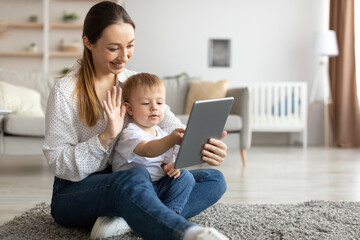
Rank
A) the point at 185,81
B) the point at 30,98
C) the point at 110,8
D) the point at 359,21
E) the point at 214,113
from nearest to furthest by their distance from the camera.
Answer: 1. the point at 214,113
2. the point at 110,8
3. the point at 30,98
4. the point at 185,81
5. the point at 359,21

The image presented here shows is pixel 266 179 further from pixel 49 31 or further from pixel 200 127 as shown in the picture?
pixel 49 31

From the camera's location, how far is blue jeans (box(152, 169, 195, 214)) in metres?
1.57

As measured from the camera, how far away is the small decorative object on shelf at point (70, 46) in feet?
19.5

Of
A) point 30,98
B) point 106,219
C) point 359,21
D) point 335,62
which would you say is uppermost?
point 359,21

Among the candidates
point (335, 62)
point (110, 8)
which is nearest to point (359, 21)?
point (335, 62)

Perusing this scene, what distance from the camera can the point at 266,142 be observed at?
19.6 ft

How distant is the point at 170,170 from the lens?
4.99 ft

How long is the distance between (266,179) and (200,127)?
6.03 feet

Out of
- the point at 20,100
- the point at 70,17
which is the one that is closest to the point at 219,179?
the point at 20,100

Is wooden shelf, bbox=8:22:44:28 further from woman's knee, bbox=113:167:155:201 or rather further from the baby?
woman's knee, bbox=113:167:155:201

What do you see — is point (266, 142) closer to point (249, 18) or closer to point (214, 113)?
point (249, 18)

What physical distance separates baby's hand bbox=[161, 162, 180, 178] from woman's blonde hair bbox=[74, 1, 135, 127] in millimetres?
275

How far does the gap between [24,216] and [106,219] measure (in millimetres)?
560

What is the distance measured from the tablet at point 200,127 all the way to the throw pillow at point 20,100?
247cm
